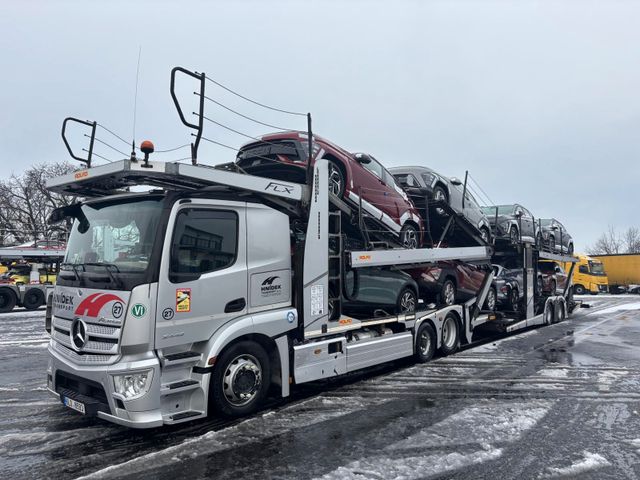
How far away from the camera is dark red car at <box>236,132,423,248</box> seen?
21.9ft

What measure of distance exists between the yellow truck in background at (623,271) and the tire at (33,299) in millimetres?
35047

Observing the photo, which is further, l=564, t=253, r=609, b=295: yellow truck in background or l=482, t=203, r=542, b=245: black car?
l=564, t=253, r=609, b=295: yellow truck in background

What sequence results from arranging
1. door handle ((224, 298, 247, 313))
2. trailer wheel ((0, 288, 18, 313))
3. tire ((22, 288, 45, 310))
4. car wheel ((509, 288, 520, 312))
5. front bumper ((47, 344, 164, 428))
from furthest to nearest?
tire ((22, 288, 45, 310)) → trailer wheel ((0, 288, 18, 313)) → car wheel ((509, 288, 520, 312)) → door handle ((224, 298, 247, 313)) → front bumper ((47, 344, 164, 428))

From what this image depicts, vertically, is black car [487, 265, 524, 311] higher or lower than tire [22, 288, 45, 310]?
higher

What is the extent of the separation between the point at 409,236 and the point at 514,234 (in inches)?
224

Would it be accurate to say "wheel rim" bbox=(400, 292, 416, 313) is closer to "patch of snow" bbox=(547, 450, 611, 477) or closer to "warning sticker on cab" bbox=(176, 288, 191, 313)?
"patch of snow" bbox=(547, 450, 611, 477)

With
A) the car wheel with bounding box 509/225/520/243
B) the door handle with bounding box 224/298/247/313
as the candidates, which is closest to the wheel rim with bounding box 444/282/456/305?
the car wheel with bounding box 509/225/520/243

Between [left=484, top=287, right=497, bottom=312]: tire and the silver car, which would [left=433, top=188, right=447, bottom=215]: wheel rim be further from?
[left=484, top=287, right=497, bottom=312]: tire

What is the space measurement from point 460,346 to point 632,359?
10.1ft

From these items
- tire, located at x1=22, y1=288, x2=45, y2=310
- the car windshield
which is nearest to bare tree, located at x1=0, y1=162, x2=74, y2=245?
tire, located at x1=22, y1=288, x2=45, y2=310

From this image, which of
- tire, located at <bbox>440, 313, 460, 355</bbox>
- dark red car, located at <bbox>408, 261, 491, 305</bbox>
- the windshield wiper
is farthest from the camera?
tire, located at <bbox>440, 313, 460, 355</bbox>

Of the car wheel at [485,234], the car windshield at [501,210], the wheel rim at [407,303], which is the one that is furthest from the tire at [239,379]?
the car windshield at [501,210]

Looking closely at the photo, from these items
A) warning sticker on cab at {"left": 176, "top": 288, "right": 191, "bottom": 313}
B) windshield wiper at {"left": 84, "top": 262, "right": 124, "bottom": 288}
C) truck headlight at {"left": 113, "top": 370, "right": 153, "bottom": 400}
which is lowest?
truck headlight at {"left": 113, "top": 370, "right": 153, "bottom": 400}

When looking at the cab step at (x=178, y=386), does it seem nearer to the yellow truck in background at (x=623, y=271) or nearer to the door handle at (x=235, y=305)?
the door handle at (x=235, y=305)
